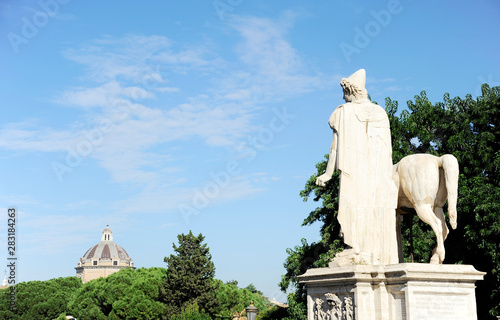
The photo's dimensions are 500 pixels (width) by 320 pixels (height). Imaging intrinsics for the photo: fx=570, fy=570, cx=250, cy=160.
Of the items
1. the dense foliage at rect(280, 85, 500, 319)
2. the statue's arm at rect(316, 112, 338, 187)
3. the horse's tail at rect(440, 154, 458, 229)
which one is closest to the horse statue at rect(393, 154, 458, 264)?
the horse's tail at rect(440, 154, 458, 229)

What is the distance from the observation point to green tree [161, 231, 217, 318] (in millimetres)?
58147

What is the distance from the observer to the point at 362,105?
1144 centimetres

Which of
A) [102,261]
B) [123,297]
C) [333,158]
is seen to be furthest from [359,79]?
[102,261]

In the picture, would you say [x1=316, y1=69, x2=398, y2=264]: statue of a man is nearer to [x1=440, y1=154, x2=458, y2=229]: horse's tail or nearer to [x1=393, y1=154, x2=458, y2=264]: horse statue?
[x1=393, y1=154, x2=458, y2=264]: horse statue

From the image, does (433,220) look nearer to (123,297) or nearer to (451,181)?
(451,181)

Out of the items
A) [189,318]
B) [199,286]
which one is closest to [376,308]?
[189,318]

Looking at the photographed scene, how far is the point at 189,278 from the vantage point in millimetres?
58469

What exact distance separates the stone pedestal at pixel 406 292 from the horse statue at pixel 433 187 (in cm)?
72

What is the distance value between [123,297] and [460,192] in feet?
152

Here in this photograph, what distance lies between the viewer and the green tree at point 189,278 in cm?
5815

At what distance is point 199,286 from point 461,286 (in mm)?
51198

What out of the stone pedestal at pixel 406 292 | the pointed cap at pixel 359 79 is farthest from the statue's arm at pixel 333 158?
the stone pedestal at pixel 406 292

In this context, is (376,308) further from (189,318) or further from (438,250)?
(189,318)

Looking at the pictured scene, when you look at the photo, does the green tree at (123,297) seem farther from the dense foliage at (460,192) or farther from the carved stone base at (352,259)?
the carved stone base at (352,259)
